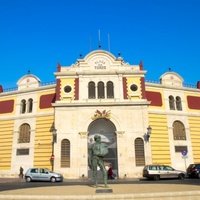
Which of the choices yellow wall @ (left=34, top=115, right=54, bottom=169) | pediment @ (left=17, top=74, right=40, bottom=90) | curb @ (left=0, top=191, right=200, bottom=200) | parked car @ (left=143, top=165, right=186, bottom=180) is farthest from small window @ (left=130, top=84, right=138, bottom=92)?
curb @ (left=0, top=191, right=200, bottom=200)

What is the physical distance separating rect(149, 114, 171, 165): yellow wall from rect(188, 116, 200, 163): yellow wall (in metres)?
3.75

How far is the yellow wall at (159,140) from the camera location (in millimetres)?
26594

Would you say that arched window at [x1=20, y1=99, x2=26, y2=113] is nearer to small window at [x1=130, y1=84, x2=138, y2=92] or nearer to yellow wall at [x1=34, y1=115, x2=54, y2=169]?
yellow wall at [x1=34, y1=115, x2=54, y2=169]

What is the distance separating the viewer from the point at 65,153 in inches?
992

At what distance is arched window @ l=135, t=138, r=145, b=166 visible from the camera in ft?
82.2

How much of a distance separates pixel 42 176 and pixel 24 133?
8.58 metres

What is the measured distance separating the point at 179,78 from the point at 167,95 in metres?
3.87

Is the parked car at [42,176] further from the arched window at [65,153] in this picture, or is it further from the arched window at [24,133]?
the arched window at [24,133]

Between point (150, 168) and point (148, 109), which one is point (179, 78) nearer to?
point (148, 109)

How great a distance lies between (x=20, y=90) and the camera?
3098 cm

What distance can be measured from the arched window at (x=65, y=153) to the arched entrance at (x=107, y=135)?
2545 mm

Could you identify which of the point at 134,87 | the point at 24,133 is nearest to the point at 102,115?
the point at 134,87

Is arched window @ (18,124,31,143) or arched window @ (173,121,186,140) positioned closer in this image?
arched window @ (173,121,186,140)

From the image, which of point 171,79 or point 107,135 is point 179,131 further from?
point 107,135
